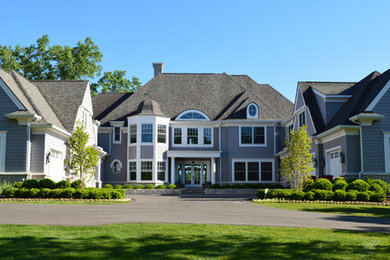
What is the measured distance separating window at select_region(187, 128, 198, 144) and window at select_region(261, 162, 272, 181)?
5786 mm

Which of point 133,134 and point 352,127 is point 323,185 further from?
point 133,134

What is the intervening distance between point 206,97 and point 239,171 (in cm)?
716

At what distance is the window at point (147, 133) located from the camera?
3453 cm

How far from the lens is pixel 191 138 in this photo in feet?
119

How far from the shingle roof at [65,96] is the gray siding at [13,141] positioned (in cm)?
Result: 408

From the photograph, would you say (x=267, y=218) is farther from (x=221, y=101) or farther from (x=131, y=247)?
(x=221, y=101)

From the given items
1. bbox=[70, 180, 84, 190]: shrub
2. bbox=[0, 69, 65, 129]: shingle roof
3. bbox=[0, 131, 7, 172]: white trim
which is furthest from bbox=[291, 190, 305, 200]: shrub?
bbox=[0, 131, 7, 172]: white trim

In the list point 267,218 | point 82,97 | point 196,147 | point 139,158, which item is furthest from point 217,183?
point 267,218

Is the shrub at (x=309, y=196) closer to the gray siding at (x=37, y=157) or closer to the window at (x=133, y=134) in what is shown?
the gray siding at (x=37, y=157)

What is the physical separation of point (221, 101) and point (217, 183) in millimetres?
7104

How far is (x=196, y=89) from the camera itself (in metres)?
39.0

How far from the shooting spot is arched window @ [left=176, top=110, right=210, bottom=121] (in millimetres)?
36375

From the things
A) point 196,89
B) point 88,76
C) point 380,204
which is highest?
point 88,76

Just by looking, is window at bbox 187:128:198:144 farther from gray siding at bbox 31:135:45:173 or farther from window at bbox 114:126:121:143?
gray siding at bbox 31:135:45:173
